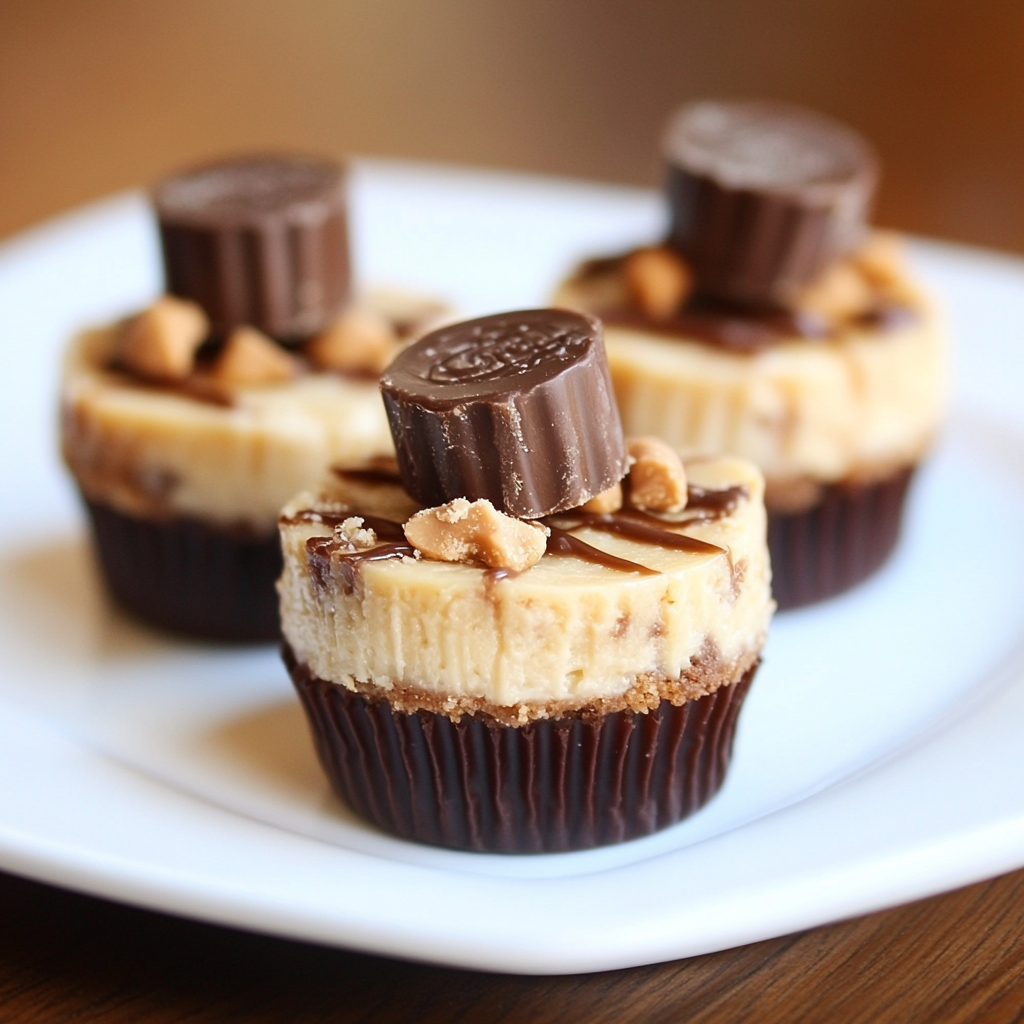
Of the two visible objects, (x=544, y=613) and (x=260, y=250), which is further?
(x=260, y=250)

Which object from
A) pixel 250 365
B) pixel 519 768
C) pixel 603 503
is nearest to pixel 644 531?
Answer: pixel 603 503

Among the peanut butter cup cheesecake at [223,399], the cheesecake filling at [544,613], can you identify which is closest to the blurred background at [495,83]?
the peanut butter cup cheesecake at [223,399]

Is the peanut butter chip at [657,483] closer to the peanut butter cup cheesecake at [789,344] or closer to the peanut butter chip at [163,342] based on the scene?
the peanut butter cup cheesecake at [789,344]

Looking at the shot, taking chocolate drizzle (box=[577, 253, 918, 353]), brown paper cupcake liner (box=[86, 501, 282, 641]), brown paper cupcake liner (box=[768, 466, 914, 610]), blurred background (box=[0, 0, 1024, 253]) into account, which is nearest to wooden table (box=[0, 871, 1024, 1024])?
brown paper cupcake liner (box=[86, 501, 282, 641])

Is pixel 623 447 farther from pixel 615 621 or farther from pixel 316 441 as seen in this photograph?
pixel 316 441

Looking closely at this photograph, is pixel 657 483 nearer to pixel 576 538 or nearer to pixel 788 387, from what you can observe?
pixel 576 538

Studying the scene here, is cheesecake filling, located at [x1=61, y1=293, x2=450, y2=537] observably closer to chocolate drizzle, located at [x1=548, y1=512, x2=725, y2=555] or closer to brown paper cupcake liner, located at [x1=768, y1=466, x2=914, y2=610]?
chocolate drizzle, located at [x1=548, y1=512, x2=725, y2=555]
